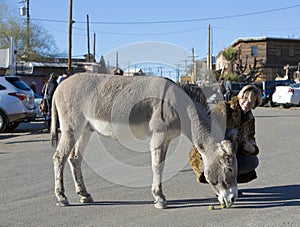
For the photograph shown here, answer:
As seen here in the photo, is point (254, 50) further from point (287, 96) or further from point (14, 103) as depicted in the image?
point (14, 103)

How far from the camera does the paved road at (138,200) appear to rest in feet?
16.4

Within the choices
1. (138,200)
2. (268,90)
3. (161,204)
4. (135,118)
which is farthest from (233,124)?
(268,90)

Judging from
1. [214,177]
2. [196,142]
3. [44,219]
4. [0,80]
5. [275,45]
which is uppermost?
[275,45]

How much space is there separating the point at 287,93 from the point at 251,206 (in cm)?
2391

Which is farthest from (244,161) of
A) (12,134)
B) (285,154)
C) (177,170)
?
(12,134)

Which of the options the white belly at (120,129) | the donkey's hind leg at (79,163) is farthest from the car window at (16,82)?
the white belly at (120,129)

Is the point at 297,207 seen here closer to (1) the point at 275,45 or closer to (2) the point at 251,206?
(2) the point at 251,206

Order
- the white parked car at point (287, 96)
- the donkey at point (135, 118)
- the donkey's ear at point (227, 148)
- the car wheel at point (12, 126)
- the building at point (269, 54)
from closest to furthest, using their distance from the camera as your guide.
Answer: the donkey's ear at point (227, 148) < the donkey at point (135, 118) < the car wheel at point (12, 126) < the white parked car at point (287, 96) < the building at point (269, 54)

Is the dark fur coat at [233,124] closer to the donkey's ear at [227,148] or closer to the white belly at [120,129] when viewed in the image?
the donkey's ear at [227,148]

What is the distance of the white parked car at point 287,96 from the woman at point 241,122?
76.0 ft

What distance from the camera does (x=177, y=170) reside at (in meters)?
7.86

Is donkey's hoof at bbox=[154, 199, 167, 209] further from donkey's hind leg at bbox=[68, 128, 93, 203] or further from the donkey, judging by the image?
donkey's hind leg at bbox=[68, 128, 93, 203]

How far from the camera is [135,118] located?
5.52m

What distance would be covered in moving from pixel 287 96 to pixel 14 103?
Result: 19.8 m
